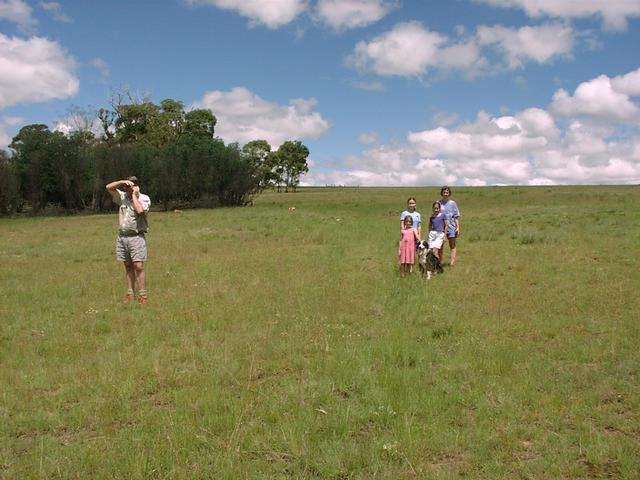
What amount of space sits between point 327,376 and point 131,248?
537 centimetres

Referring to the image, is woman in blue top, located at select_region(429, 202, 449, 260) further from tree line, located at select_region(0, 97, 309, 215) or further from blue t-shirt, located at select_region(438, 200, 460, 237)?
tree line, located at select_region(0, 97, 309, 215)

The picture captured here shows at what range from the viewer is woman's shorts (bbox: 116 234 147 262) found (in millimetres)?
8938

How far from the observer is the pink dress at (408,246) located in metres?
10.9

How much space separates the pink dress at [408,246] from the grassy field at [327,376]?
0.56 m

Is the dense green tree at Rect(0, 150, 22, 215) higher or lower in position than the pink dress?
higher

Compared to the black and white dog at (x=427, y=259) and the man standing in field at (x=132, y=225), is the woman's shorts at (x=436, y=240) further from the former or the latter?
the man standing in field at (x=132, y=225)

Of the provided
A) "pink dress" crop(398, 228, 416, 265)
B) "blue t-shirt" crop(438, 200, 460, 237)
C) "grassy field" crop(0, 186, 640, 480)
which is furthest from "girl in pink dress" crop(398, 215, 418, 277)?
"blue t-shirt" crop(438, 200, 460, 237)

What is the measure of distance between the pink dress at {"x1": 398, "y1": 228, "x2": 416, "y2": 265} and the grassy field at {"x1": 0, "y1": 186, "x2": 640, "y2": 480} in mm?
564

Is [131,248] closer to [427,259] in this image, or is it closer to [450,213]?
[427,259]

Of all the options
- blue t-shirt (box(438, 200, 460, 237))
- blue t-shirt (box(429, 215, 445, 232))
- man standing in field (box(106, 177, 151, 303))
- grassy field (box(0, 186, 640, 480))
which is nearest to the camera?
grassy field (box(0, 186, 640, 480))

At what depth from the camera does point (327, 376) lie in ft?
17.4

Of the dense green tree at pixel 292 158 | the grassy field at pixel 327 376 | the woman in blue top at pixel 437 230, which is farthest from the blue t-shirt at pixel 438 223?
the dense green tree at pixel 292 158

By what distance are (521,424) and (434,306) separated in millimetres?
4030

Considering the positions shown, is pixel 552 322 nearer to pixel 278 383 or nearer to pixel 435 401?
pixel 435 401
